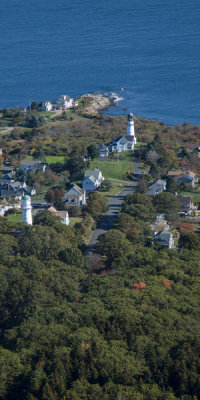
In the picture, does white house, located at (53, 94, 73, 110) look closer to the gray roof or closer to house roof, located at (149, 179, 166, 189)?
the gray roof

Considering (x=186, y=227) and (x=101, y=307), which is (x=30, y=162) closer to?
(x=186, y=227)

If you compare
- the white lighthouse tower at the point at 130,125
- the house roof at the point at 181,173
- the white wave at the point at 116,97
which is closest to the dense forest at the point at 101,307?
the house roof at the point at 181,173

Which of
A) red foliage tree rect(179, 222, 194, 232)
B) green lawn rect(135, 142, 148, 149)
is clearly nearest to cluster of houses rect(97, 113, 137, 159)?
green lawn rect(135, 142, 148, 149)

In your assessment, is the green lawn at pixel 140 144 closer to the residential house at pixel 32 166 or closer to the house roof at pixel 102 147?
the house roof at pixel 102 147

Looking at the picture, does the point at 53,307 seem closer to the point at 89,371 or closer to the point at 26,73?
the point at 89,371

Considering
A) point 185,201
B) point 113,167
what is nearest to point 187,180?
point 185,201
